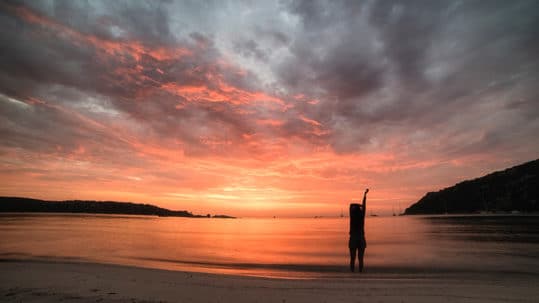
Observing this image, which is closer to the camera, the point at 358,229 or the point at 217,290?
the point at 217,290

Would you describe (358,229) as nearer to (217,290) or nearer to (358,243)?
(358,243)

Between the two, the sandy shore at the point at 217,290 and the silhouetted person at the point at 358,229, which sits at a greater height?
the silhouetted person at the point at 358,229

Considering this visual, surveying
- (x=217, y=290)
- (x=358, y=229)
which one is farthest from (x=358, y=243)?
(x=217, y=290)

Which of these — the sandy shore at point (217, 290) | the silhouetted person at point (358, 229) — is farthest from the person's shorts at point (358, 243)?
the sandy shore at point (217, 290)

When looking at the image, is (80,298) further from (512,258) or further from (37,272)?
(512,258)

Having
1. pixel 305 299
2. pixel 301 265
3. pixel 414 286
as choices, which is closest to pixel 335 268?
pixel 301 265

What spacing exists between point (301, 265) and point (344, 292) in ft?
43.7

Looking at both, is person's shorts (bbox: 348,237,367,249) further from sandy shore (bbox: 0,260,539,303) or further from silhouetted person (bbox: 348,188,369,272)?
sandy shore (bbox: 0,260,539,303)

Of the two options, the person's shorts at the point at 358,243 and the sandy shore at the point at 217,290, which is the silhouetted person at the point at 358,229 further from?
the sandy shore at the point at 217,290

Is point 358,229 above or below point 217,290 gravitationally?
above

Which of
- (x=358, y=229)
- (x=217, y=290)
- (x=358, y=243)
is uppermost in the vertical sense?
(x=358, y=229)

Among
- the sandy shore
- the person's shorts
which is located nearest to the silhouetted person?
the person's shorts

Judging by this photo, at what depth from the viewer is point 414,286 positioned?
13.5 meters

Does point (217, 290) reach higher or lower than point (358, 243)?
lower
